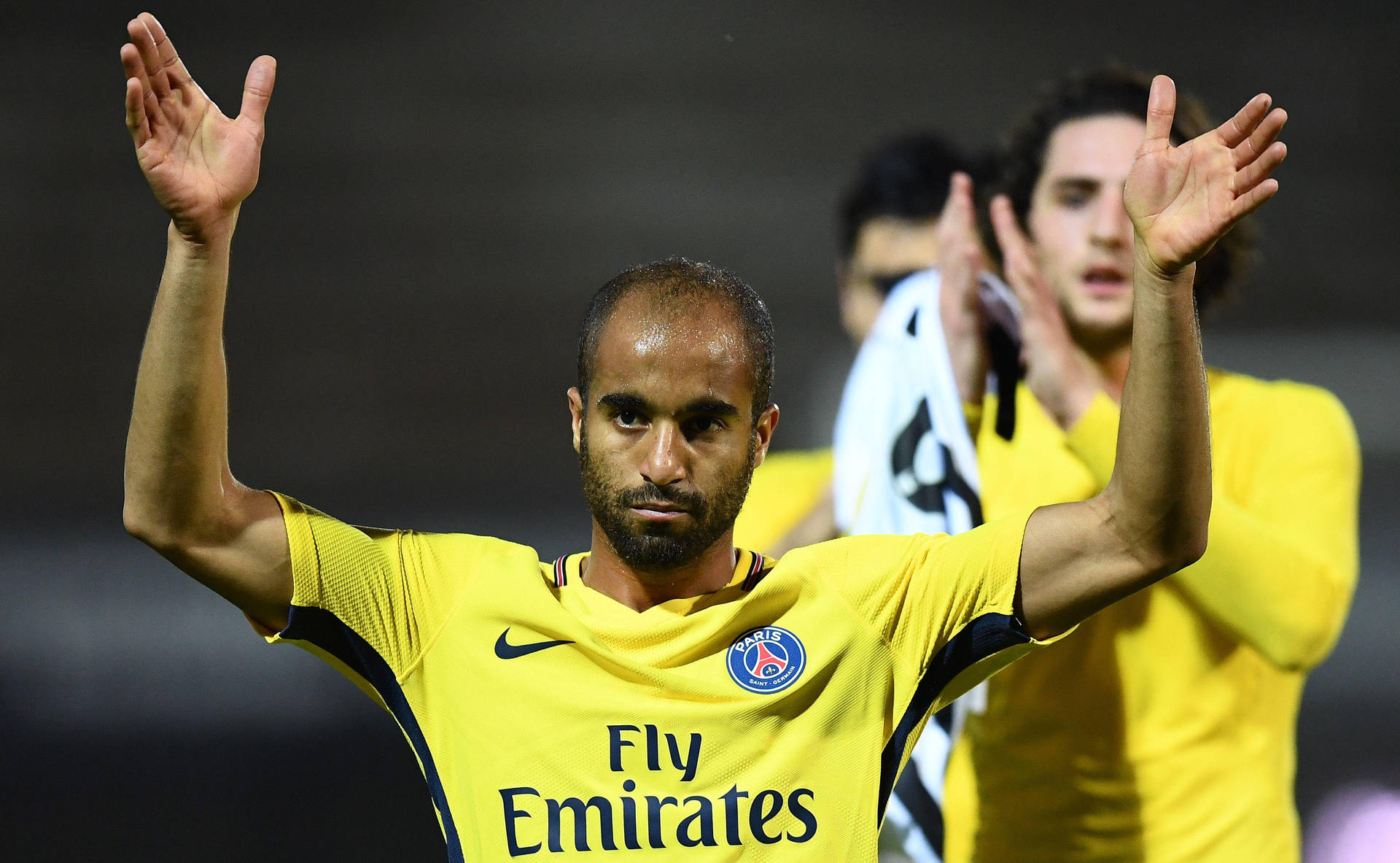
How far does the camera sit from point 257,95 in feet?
4.78

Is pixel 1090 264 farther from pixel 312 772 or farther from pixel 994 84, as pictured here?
pixel 312 772

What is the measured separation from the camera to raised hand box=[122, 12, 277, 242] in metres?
1.34

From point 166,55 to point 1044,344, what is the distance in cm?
166

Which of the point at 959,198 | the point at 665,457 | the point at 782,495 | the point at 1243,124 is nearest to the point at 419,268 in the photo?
the point at 782,495

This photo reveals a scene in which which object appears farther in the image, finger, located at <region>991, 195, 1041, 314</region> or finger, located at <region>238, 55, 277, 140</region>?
finger, located at <region>991, 195, 1041, 314</region>

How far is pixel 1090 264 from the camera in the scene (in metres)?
2.53

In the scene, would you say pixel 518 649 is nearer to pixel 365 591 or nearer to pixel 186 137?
pixel 365 591

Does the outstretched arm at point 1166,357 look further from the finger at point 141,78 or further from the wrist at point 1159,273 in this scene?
the finger at point 141,78

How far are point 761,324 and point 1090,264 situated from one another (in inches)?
45.4

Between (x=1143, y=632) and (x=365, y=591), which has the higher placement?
(x=365, y=591)

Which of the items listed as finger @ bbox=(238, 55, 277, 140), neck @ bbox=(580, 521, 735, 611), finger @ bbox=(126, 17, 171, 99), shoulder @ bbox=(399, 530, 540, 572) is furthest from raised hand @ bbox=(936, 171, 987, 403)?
finger @ bbox=(126, 17, 171, 99)

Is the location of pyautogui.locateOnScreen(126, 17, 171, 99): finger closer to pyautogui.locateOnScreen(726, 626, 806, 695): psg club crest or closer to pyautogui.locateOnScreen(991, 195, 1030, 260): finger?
pyautogui.locateOnScreen(726, 626, 806, 695): psg club crest

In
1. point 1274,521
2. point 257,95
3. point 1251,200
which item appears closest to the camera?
point 1251,200

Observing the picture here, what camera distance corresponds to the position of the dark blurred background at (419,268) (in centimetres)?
284
